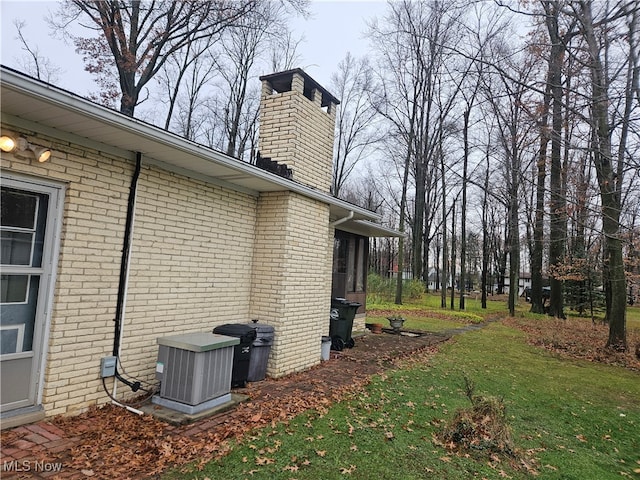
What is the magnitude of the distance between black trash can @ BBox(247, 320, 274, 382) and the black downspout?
163cm

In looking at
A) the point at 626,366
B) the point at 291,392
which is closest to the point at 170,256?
the point at 291,392

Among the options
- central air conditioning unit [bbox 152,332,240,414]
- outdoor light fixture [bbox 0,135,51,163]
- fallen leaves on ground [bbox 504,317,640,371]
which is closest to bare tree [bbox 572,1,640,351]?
fallen leaves on ground [bbox 504,317,640,371]

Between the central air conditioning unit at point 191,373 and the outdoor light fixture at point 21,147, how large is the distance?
229 centimetres

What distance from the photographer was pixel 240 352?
16.9 ft

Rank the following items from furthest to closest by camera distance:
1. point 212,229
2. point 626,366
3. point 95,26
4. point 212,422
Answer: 1. point 95,26
2. point 626,366
3. point 212,229
4. point 212,422

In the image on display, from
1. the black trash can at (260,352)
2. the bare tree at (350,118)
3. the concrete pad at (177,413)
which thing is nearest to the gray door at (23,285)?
the concrete pad at (177,413)

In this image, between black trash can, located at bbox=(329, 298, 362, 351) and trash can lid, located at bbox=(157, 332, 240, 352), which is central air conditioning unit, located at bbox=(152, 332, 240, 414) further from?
black trash can, located at bbox=(329, 298, 362, 351)

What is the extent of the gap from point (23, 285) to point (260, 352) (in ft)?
10.0

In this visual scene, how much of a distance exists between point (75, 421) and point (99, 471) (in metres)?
1.04

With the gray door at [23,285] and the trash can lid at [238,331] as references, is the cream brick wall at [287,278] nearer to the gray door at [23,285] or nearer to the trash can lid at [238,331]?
the trash can lid at [238,331]

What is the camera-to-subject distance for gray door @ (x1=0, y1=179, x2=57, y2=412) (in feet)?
11.3

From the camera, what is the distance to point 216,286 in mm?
5598

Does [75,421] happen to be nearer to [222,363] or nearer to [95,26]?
[222,363]

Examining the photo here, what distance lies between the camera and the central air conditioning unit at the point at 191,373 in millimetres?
4066
